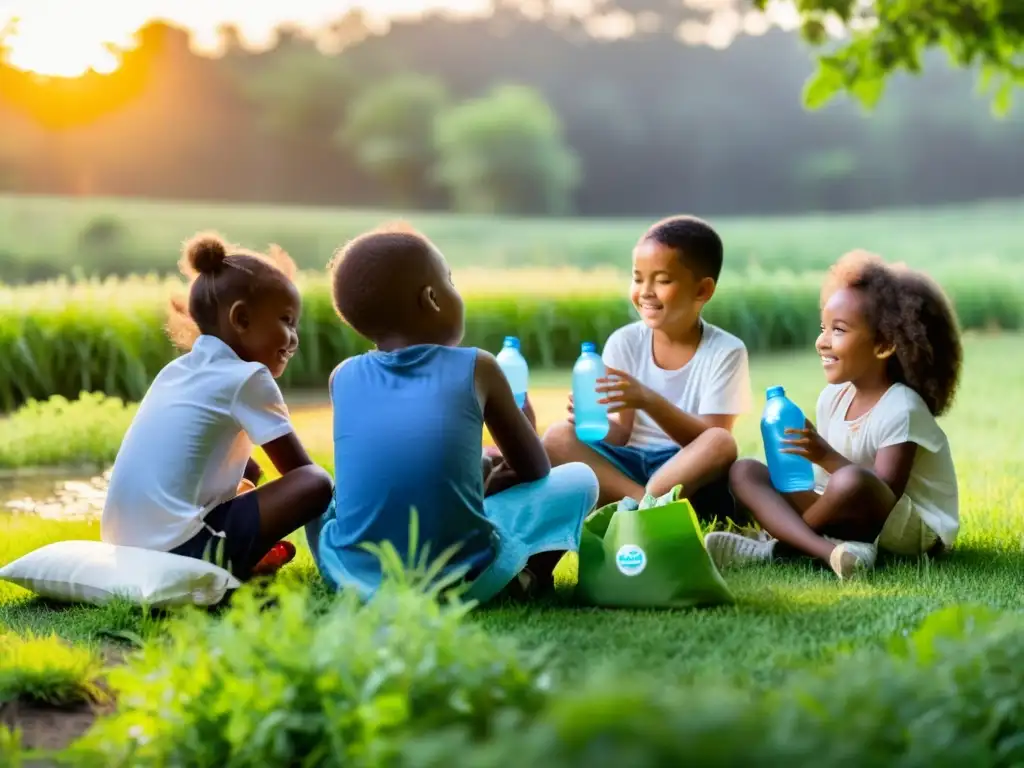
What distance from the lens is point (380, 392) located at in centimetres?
325

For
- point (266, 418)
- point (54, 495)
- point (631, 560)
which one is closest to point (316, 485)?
point (266, 418)

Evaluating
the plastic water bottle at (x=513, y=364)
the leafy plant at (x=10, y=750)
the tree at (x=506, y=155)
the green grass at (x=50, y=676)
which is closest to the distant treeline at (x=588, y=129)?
the tree at (x=506, y=155)

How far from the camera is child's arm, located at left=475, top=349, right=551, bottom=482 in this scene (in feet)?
10.6

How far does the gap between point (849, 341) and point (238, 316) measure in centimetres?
186

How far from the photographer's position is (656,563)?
3.26m

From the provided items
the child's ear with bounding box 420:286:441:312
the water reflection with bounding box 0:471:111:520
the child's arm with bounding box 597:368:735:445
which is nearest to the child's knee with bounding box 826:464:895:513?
the child's arm with bounding box 597:368:735:445

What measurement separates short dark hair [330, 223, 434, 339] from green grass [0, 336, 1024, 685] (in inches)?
31.6

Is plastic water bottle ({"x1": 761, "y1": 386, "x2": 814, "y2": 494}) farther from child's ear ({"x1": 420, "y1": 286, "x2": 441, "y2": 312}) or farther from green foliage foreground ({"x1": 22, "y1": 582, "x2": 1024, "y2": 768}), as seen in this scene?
green foliage foreground ({"x1": 22, "y1": 582, "x2": 1024, "y2": 768})

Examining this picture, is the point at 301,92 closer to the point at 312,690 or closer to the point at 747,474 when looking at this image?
the point at 747,474

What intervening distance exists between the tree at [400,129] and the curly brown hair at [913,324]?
2095 centimetres

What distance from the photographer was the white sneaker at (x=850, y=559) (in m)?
3.68

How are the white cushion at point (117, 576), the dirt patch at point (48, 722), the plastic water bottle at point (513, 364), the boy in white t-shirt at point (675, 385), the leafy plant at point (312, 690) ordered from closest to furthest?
the leafy plant at point (312, 690) < the dirt patch at point (48, 722) < the white cushion at point (117, 576) < the boy in white t-shirt at point (675, 385) < the plastic water bottle at point (513, 364)

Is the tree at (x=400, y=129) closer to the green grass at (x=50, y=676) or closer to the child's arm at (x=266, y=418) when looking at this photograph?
the child's arm at (x=266, y=418)

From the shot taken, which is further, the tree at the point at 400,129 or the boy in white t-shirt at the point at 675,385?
the tree at the point at 400,129
